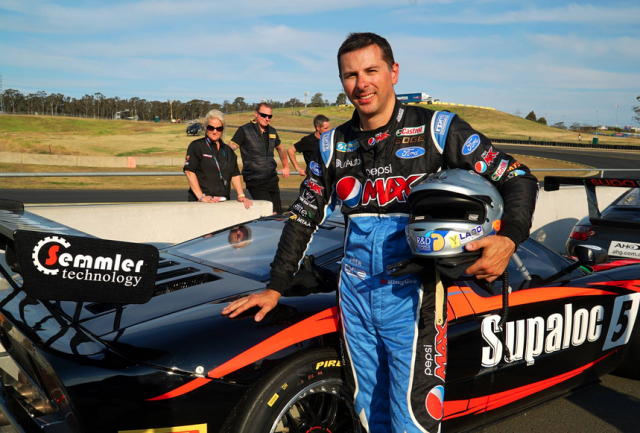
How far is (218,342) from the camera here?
201cm

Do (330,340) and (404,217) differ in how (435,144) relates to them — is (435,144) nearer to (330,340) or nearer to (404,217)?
(404,217)

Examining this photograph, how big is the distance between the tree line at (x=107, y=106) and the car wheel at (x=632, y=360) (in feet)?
406

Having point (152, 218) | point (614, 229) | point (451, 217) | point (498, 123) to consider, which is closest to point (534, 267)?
point (451, 217)

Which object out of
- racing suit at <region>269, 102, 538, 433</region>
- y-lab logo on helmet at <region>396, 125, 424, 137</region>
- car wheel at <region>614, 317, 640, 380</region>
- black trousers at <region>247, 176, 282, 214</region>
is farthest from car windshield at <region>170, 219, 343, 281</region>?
black trousers at <region>247, 176, 282, 214</region>

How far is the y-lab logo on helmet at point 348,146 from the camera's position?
220 cm

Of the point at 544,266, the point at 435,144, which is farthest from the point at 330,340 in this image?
the point at 544,266

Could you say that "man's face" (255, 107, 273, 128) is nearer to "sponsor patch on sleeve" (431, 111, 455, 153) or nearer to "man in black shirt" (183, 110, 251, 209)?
"man in black shirt" (183, 110, 251, 209)

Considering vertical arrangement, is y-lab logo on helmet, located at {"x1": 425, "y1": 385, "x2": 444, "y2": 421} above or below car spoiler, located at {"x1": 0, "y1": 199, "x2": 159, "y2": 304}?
below

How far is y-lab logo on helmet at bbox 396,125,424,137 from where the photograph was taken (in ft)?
6.79

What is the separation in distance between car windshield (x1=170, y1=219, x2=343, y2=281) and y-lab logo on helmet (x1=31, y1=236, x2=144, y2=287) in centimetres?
96

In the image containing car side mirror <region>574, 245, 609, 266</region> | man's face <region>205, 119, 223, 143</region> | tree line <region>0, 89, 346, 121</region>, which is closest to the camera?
car side mirror <region>574, 245, 609, 266</region>

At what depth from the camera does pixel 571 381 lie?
121 inches

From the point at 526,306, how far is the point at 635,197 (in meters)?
4.73

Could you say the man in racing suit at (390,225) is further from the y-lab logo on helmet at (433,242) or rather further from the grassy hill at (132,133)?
the grassy hill at (132,133)
